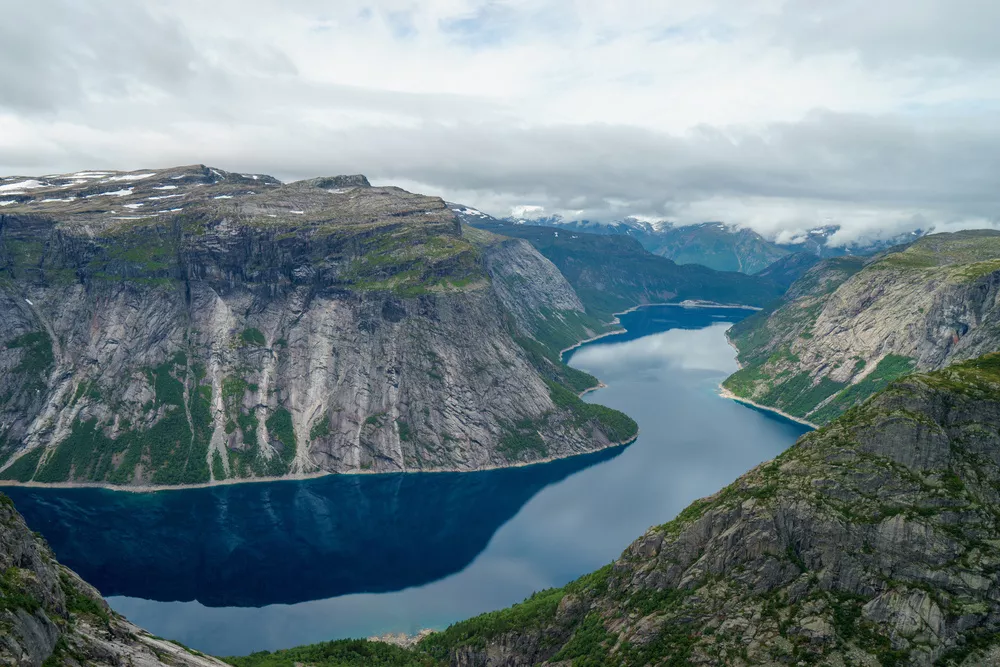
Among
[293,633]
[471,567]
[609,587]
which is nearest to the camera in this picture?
[609,587]

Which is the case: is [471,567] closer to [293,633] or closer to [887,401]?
[293,633]

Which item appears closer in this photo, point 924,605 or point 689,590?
point 924,605

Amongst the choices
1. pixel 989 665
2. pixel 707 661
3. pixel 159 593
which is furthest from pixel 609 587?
pixel 159 593

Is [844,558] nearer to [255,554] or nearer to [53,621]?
[53,621]

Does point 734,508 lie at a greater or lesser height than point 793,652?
greater

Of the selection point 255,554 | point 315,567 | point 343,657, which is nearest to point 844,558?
point 343,657

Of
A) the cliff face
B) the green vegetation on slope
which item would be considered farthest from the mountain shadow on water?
the cliff face
